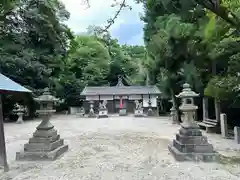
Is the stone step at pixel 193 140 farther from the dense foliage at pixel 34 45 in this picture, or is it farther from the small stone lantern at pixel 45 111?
the dense foliage at pixel 34 45

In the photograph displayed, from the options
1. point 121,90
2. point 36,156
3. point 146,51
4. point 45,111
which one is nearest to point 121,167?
point 36,156

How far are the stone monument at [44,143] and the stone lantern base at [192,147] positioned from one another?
3.33 m

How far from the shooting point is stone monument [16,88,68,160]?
23.2 feet

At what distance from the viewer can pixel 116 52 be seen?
3412 cm

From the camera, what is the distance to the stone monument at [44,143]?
23.2 ft

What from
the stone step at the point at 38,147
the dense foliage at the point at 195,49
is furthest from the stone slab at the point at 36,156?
the dense foliage at the point at 195,49

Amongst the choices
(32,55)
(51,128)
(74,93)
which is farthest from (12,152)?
(74,93)

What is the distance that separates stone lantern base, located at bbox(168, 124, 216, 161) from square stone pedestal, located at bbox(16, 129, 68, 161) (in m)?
3.30

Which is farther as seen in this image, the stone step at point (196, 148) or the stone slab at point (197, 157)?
the stone step at point (196, 148)

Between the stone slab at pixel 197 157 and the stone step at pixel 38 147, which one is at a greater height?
the stone step at pixel 38 147

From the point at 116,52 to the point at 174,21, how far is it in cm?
2206

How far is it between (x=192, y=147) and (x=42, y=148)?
13.1 feet

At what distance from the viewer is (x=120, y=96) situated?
30000 millimetres

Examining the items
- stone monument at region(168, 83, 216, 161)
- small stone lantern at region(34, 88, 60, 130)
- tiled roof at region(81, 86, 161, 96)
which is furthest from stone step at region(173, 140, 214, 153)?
tiled roof at region(81, 86, 161, 96)
